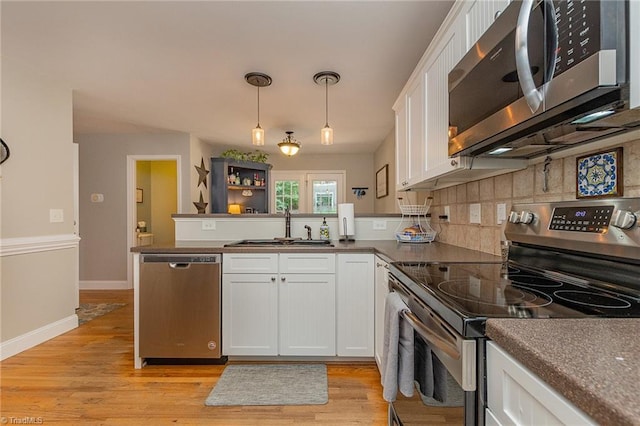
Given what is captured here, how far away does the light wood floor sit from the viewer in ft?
5.48

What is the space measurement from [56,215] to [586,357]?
3.70 m

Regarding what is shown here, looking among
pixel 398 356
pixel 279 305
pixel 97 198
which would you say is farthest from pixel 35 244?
pixel 398 356

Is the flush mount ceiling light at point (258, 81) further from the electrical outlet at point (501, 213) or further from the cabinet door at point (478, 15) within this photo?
the electrical outlet at point (501, 213)

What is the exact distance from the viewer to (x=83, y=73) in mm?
2658

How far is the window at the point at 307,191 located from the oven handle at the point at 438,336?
5162 millimetres

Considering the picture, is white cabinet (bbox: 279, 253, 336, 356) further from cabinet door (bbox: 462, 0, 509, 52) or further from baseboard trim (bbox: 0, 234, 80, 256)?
baseboard trim (bbox: 0, 234, 80, 256)

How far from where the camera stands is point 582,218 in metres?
1.02

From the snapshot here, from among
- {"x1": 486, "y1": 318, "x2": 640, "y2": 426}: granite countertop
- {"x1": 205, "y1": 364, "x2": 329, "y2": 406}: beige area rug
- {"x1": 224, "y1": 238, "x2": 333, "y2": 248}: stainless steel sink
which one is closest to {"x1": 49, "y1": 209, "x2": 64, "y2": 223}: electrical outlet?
{"x1": 224, "y1": 238, "x2": 333, "y2": 248}: stainless steel sink

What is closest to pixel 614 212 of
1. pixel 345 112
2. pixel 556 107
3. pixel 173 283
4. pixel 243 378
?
pixel 556 107

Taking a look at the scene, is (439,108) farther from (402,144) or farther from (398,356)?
(398,356)

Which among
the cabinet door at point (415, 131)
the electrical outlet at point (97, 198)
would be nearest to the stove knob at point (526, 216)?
the cabinet door at point (415, 131)

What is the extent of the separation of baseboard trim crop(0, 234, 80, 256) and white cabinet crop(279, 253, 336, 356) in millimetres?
2173

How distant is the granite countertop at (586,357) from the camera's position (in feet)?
1.32

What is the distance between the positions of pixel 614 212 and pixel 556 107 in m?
0.39
